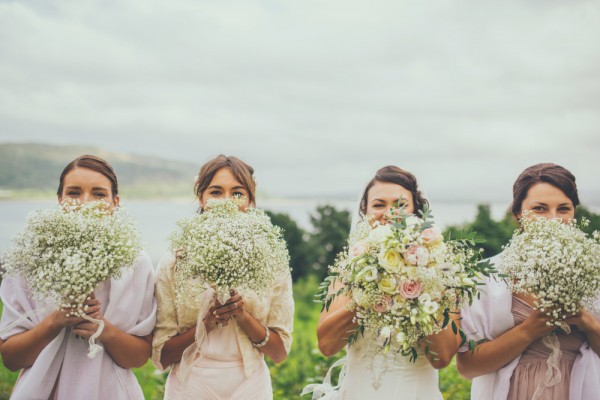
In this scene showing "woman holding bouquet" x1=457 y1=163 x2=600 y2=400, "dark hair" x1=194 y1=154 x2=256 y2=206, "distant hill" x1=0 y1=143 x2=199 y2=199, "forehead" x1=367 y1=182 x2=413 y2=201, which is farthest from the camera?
"distant hill" x1=0 y1=143 x2=199 y2=199

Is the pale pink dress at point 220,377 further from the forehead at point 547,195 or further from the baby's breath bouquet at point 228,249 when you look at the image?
the forehead at point 547,195

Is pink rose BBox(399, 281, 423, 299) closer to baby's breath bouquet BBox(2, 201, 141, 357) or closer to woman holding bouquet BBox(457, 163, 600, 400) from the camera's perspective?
woman holding bouquet BBox(457, 163, 600, 400)

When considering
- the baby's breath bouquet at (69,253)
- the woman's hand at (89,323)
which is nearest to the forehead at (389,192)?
the baby's breath bouquet at (69,253)

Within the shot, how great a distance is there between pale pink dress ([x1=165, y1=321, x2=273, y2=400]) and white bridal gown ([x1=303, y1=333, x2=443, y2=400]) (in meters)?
0.86

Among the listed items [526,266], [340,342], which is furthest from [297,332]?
[526,266]

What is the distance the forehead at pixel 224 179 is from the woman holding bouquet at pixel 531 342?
7.75 feet

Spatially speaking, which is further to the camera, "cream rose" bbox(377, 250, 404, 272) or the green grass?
the green grass

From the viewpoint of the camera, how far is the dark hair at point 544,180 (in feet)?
14.2

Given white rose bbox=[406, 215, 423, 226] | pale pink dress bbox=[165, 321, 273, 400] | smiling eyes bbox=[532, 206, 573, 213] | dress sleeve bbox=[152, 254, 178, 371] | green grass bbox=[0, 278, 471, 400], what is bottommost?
green grass bbox=[0, 278, 471, 400]

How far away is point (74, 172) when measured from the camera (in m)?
4.35

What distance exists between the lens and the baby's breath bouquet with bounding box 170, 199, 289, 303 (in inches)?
146

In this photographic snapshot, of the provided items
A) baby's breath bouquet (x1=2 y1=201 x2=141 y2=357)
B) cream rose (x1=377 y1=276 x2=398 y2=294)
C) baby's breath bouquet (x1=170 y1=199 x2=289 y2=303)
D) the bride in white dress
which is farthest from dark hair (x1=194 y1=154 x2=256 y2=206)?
cream rose (x1=377 y1=276 x2=398 y2=294)

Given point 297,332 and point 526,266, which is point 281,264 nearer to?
point 526,266

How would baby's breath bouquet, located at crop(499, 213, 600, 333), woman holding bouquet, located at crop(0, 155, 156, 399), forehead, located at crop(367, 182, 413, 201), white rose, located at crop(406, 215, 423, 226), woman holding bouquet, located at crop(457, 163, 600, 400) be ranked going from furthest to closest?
forehead, located at crop(367, 182, 413, 201), woman holding bouquet, located at crop(457, 163, 600, 400), woman holding bouquet, located at crop(0, 155, 156, 399), white rose, located at crop(406, 215, 423, 226), baby's breath bouquet, located at crop(499, 213, 600, 333)
